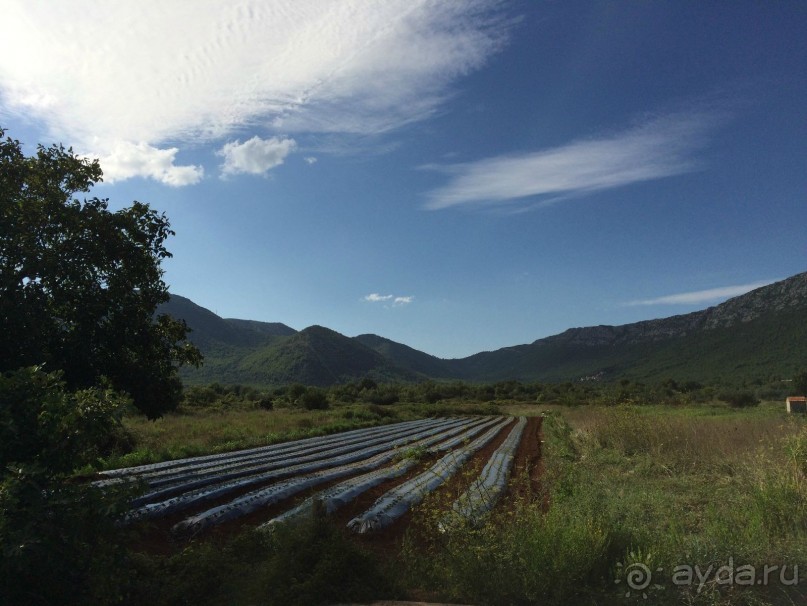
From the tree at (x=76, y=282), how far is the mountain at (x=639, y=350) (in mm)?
85478

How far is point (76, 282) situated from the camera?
9383 millimetres

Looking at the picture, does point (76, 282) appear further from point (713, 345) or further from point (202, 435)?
point (713, 345)

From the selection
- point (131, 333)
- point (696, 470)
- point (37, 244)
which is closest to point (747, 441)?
point (696, 470)

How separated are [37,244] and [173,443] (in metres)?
10.7

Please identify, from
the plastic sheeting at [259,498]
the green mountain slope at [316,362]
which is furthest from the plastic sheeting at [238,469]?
the green mountain slope at [316,362]

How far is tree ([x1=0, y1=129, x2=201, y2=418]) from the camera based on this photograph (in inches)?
331

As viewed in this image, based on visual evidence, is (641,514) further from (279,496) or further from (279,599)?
(279,496)

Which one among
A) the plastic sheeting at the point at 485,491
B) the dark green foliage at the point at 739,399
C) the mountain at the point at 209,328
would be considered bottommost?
the dark green foliage at the point at 739,399

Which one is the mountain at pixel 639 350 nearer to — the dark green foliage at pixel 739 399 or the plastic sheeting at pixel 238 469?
the dark green foliage at pixel 739 399

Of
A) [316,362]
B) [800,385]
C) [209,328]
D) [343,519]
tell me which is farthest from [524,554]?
[209,328]

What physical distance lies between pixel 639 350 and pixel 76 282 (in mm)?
157118

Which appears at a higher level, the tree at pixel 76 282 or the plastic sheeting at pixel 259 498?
the tree at pixel 76 282

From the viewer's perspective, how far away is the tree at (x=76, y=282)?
8.41 meters

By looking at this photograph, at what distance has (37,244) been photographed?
8.83 m
